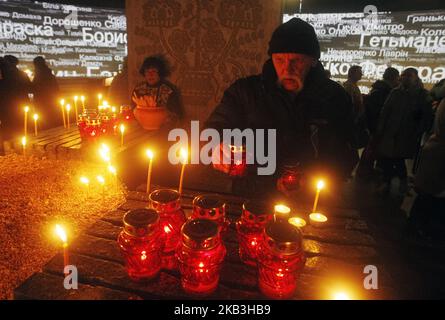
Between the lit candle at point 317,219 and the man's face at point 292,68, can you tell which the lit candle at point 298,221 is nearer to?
the lit candle at point 317,219

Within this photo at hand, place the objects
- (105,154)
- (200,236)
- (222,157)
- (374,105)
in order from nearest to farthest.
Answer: (200,236) < (222,157) < (105,154) < (374,105)

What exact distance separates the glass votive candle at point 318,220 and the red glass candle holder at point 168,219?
40.5 inches

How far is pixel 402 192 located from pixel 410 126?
53.4 inches

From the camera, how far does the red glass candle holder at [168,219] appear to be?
1.67 m

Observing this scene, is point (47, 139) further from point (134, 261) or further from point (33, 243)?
point (134, 261)

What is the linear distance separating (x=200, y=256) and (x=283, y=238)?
385 mm

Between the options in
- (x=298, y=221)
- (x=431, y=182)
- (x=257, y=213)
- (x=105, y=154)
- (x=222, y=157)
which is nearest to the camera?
(x=257, y=213)

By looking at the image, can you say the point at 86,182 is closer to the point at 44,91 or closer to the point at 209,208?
the point at 209,208

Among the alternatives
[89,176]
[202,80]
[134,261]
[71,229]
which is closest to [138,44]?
[202,80]

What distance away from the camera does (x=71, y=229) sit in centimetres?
278

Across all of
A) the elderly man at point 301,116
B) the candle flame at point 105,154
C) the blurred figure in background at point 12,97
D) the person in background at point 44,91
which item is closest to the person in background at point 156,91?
the candle flame at point 105,154

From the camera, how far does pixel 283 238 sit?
1354mm

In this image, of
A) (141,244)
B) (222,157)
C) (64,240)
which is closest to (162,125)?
(222,157)

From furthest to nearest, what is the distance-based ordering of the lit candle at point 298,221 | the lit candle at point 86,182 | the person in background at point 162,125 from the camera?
1. the person in background at point 162,125
2. the lit candle at point 86,182
3. the lit candle at point 298,221
